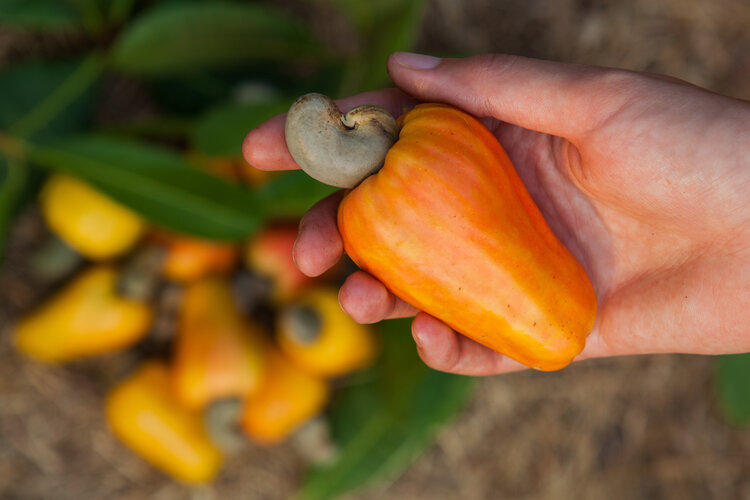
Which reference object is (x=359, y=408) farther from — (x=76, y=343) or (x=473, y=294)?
(x=473, y=294)

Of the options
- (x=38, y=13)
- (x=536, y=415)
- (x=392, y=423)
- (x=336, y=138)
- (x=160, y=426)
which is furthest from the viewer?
(x=536, y=415)

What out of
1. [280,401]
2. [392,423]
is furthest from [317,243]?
[392,423]

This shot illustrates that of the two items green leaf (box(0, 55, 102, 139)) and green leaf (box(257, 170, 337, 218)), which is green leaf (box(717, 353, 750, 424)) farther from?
green leaf (box(0, 55, 102, 139))

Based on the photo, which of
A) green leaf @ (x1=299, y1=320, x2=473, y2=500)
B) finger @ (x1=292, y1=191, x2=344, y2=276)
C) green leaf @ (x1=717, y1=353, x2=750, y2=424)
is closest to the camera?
finger @ (x1=292, y1=191, x2=344, y2=276)

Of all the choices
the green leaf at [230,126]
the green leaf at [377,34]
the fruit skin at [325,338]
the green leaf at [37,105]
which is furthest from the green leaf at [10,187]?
the green leaf at [377,34]

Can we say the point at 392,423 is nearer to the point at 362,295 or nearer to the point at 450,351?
the point at 450,351

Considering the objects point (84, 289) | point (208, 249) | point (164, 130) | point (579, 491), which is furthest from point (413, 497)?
point (164, 130)

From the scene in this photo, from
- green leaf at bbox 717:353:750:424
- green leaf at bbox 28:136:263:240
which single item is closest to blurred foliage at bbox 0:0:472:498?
green leaf at bbox 28:136:263:240
